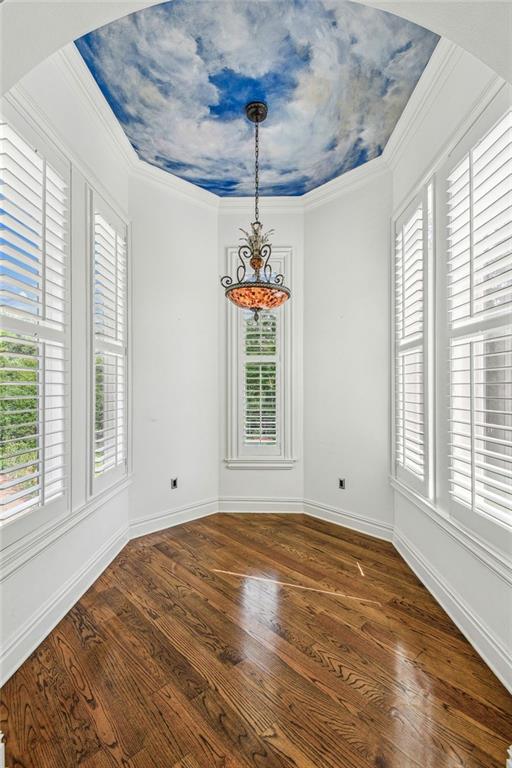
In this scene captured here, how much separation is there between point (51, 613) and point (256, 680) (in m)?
1.21

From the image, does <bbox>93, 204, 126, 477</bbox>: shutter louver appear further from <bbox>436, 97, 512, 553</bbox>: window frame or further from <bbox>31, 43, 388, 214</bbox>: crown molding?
<bbox>436, 97, 512, 553</bbox>: window frame

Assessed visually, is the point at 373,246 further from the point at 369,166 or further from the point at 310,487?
the point at 310,487

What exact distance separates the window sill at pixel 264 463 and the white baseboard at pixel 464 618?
4.54 ft

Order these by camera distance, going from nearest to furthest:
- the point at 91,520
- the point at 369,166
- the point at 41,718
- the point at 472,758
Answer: the point at 472,758
the point at 41,718
the point at 91,520
the point at 369,166

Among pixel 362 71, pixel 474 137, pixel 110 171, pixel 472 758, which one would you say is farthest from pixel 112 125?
pixel 472 758

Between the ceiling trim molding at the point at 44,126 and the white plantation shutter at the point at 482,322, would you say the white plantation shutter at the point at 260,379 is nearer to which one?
the ceiling trim molding at the point at 44,126

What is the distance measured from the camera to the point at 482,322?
1.89 m

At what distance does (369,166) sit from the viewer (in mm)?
3248

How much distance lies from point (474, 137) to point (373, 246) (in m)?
1.40

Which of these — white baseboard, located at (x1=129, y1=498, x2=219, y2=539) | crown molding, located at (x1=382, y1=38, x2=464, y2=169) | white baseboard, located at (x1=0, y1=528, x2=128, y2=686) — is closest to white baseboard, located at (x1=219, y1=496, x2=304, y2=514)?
white baseboard, located at (x1=129, y1=498, x2=219, y2=539)

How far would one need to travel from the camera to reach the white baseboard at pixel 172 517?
322 centimetres

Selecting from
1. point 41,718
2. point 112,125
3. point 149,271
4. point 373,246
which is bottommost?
point 41,718

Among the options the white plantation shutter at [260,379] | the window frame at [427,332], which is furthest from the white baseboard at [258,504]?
the window frame at [427,332]

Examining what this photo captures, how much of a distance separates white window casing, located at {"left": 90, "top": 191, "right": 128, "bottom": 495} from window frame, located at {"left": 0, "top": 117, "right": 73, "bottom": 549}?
25cm
